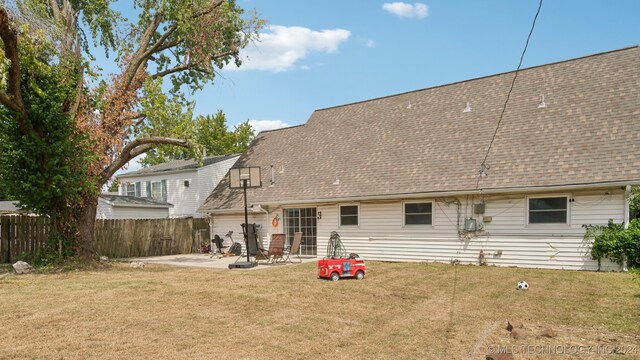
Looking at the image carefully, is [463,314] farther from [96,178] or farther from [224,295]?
[96,178]

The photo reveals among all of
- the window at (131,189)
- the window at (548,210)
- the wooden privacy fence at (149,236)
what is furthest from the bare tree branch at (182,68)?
the window at (548,210)

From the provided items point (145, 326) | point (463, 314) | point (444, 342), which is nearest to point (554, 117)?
point (463, 314)

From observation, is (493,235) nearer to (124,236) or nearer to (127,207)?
(124,236)

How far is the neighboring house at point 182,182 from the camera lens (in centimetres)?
2642

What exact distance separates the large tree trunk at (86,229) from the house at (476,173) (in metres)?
5.57

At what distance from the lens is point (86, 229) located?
14625 mm

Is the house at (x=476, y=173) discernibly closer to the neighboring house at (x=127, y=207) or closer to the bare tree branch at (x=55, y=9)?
the neighboring house at (x=127, y=207)

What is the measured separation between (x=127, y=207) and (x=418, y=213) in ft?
58.5

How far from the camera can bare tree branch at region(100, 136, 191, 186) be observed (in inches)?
596

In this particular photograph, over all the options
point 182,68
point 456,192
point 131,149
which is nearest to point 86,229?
point 131,149

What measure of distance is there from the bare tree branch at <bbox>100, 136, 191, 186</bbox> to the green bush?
43.9 feet

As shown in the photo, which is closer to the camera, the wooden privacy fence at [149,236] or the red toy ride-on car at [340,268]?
the red toy ride-on car at [340,268]

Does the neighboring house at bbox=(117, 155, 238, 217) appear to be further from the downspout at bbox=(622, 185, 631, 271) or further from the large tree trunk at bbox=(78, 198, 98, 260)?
the downspout at bbox=(622, 185, 631, 271)

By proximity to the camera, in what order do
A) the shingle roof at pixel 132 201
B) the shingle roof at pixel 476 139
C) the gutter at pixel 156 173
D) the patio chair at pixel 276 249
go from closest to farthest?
the shingle roof at pixel 476 139 → the patio chair at pixel 276 249 → the shingle roof at pixel 132 201 → the gutter at pixel 156 173
